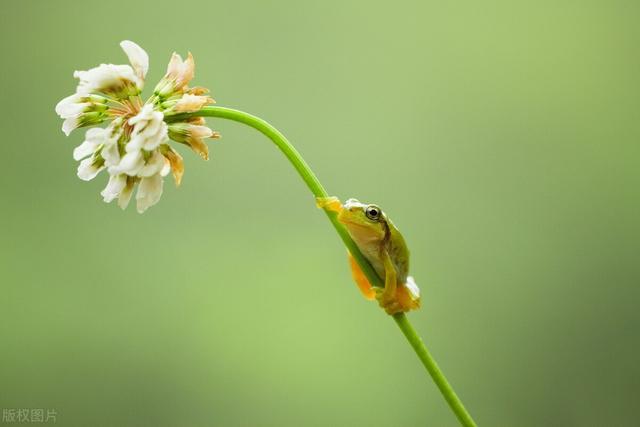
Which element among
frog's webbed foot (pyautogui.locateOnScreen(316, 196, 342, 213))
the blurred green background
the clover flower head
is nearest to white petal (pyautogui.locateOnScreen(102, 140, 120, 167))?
the clover flower head

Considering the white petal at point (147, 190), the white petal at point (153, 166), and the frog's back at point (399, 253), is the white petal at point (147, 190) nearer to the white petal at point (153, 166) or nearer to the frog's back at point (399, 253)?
the white petal at point (153, 166)

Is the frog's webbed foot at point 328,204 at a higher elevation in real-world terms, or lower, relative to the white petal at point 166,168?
lower

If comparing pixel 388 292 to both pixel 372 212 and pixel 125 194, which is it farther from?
pixel 125 194

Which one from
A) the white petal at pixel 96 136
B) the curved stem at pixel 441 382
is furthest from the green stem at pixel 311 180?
the white petal at pixel 96 136

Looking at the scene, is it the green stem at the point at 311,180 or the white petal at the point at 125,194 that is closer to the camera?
the green stem at the point at 311,180

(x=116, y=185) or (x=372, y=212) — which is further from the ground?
(x=116, y=185)

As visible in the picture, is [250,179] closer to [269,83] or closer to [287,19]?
[269,83]

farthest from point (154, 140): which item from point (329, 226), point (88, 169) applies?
point (329, 226)

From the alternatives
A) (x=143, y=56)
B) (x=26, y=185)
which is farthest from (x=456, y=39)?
(x=143, y=56)
